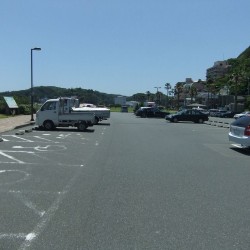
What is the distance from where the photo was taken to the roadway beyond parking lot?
6.09m

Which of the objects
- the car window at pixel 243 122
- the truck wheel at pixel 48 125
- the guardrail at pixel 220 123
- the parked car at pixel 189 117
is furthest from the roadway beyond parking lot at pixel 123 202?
the parked car at pixel 189 117

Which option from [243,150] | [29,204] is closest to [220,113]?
[243,150]

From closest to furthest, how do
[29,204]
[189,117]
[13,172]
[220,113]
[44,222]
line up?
[44,222]
[29,204]
[13,172]
[189,117]
[220,113]

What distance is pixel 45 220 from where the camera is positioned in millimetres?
6996

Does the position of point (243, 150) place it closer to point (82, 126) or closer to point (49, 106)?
point (82, 126)

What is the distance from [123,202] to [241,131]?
1109cm

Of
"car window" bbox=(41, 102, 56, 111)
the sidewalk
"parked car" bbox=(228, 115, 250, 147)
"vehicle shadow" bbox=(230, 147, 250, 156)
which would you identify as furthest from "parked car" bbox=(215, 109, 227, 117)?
"parked car" bbox=(228, 115, 250, 147)

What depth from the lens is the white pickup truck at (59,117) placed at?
3028 cm

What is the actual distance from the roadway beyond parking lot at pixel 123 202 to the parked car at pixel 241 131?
→ 283 cm

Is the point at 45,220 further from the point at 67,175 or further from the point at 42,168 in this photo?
the point at 42,168

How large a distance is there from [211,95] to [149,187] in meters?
134

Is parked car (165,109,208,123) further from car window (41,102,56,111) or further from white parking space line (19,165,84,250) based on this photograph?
white parking space line (19,165,84,250)

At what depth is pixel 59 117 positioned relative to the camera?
30281 mm

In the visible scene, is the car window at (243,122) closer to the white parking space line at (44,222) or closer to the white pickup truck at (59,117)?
the white parking space line at (44,222)
